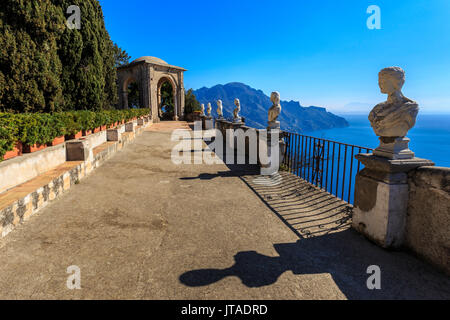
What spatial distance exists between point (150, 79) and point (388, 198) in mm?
28557

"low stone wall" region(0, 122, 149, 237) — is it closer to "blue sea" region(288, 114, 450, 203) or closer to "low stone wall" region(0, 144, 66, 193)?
"low stone wall" region(0, 144, 66, 193)

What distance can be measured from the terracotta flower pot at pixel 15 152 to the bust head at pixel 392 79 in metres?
6.21

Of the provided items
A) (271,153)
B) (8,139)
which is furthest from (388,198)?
(8,139)

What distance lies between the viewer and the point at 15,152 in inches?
→ 184

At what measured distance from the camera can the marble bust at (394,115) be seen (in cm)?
282

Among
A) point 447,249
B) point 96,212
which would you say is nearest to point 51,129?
point 96,212

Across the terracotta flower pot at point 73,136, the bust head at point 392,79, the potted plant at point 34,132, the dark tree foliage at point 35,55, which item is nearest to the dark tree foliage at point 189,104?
the dark tree foliage at point 35,55

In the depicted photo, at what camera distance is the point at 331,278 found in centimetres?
239

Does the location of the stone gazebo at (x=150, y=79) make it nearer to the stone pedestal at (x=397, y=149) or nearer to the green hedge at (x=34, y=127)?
the green hedge at (x=34, y=127)

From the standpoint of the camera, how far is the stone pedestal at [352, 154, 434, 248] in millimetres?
2822

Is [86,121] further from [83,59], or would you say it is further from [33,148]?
[83,59]

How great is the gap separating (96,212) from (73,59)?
323 inches
